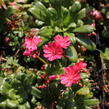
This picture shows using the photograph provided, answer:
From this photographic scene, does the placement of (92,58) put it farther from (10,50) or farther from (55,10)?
(10,50)

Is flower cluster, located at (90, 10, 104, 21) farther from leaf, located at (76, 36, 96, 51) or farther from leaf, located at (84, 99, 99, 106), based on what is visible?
leaf, located at (84, 99, 99, 106)

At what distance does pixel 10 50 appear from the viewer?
15.7ft

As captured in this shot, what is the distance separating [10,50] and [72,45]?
1038mm

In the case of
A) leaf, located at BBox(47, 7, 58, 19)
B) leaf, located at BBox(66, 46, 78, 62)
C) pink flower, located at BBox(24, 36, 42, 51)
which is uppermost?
leaf, located at BBox(47, 7, 58, 19)

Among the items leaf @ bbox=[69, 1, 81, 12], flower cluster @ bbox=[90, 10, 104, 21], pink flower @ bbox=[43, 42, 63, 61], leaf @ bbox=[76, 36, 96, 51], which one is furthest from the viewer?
flower cluster @ bbox=[90, 10, 104, 21]

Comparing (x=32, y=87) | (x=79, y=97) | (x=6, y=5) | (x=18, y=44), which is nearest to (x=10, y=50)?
(x=18, y=44)

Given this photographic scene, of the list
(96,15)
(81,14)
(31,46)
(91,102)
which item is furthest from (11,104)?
(96,15)

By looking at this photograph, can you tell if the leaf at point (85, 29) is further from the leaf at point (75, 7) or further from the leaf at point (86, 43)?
the leaf at point (75, 7)

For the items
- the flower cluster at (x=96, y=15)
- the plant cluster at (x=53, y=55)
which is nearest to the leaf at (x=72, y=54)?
the plant cluster at (x=53, y=55)

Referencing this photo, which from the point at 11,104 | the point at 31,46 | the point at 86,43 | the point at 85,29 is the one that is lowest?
the point at 11,104

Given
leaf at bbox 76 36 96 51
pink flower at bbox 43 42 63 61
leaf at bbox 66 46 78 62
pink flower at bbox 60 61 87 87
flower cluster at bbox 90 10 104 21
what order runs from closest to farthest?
pink flower at bbox 60 61 87 87 < pink flower at bbox 43 42 63 61 < leaf at bbox 66 46 78 62 < leaf at bbox 76 36 96 51 < flower cluster at bbox 90 10 104 21

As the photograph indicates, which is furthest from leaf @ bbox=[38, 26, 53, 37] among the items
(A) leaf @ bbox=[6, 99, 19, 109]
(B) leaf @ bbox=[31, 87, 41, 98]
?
(A) leaf @ bbox=[6, 99, 19, 109]

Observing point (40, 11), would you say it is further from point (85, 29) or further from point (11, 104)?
point (11, 104)

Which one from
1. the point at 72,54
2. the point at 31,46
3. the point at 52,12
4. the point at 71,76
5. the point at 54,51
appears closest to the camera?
the point at 71,76
